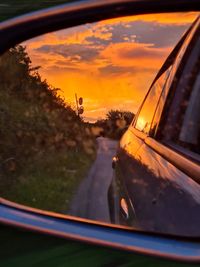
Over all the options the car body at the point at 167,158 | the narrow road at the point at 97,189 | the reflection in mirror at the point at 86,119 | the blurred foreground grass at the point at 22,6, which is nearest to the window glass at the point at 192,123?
the car body at the point at 167,158

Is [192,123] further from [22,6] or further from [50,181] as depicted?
[22,6]

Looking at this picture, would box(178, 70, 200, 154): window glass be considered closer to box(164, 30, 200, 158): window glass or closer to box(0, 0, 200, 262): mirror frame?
box(164, 30, 200, 158): window glass

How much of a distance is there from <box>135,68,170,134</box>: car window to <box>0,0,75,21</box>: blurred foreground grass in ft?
1.00

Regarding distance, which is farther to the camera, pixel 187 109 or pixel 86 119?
pixel 187 109

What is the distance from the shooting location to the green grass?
4.24 feet

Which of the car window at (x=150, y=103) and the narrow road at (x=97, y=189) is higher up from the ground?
the car window at (x=150, y=103)

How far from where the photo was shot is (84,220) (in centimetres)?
129

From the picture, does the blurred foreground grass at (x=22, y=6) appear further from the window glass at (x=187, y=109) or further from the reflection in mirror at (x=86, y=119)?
the window glass at (x=187, y=109)

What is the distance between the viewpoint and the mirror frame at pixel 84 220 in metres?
Result: 1.27

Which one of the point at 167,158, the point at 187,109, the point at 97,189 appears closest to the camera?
the point at 97,189

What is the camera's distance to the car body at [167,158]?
1319mm

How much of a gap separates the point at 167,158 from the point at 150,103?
176mm

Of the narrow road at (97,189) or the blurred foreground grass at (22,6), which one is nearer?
the narrow road at (97,189)

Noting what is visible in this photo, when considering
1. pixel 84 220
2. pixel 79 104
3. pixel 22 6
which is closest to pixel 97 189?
pixel 84 220
